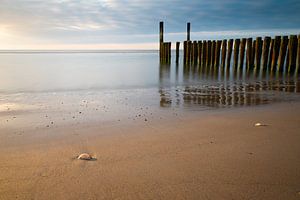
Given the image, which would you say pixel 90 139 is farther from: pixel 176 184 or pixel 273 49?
pixel 273 49

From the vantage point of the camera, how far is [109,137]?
356 centimetres

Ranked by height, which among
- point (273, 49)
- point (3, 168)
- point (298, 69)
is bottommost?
point (3, 168)

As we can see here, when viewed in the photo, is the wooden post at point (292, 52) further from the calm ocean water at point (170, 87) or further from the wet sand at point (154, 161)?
the wet sand at point (154, 161)

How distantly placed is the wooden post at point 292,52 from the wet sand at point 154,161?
11236mm

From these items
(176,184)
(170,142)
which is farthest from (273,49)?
(176,184)

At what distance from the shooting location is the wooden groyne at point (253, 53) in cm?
1444

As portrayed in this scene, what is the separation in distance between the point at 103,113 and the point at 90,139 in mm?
1687

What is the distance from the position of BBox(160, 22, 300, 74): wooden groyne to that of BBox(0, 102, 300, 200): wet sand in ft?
38.0

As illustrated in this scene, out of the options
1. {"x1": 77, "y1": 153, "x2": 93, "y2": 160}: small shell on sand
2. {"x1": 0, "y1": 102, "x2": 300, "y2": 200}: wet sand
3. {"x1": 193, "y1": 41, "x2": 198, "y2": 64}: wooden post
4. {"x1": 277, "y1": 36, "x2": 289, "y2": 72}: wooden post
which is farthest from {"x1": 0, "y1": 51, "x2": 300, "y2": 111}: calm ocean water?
{"x1": 193, "y1": 41, "x2": 198, "y2": 64}: wooden post

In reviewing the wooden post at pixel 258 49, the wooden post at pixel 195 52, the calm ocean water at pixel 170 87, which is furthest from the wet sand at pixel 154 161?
the wooden post at pixel 195 52

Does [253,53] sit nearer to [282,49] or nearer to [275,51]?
[275,51]

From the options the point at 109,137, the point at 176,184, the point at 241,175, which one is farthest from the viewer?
the point at 109,137

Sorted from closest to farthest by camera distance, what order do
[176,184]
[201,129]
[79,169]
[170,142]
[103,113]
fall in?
[176,184]
[79,169]
[170,142]
[201,129]
[103,113]

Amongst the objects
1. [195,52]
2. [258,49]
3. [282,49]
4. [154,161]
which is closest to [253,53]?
[258,49]
